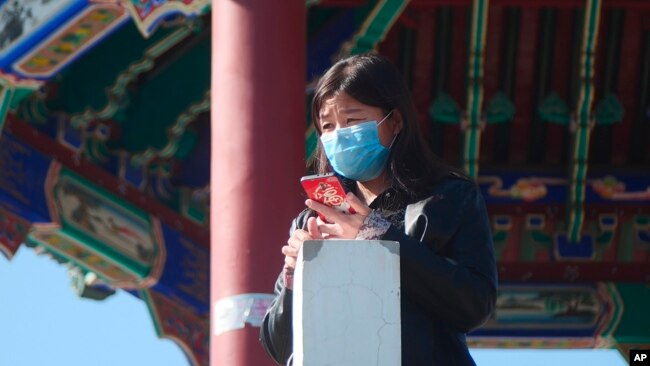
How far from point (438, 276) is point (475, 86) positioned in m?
6.28

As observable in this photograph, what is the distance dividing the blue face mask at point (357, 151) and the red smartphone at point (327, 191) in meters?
0.19

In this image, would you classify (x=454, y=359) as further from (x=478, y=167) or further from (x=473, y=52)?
(x=478, y=167)

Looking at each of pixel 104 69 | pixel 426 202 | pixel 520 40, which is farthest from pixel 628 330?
pixel 426 202

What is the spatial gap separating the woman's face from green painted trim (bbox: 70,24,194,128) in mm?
5836

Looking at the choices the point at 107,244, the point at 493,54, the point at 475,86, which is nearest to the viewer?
the point at 475,86

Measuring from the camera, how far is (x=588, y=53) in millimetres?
9969

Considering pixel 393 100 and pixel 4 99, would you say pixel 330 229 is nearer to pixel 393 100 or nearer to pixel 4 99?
pixel 393 100

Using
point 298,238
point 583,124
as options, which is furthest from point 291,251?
point 583,124

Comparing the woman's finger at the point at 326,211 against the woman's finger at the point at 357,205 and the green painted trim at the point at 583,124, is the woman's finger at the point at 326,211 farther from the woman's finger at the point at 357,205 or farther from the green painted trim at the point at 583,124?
the green painted trim at the point at 583,124

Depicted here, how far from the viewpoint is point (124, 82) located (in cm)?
1049

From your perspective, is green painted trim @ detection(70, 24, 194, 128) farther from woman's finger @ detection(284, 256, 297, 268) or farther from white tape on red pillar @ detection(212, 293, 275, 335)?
woman's finger @ detection(284, 256, 297, 268)

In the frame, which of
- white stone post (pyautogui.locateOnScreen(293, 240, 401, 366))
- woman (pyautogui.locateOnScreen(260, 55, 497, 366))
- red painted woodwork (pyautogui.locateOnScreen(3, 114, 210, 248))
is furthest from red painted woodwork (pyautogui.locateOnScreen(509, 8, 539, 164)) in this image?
white stone post (pyautogui.locateOnScreen(293, 240, 401, 366))

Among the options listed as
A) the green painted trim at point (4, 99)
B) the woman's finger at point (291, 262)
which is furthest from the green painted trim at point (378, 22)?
the woman's finger at point (291, 262)

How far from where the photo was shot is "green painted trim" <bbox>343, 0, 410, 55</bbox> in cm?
951
